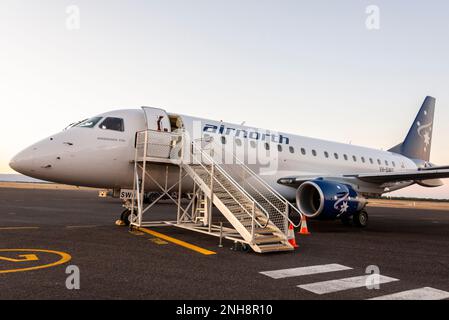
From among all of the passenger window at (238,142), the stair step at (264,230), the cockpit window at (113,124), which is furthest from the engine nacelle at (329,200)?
the cockpit window at (113,124)

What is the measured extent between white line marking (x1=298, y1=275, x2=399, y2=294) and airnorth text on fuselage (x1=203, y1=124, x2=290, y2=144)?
28.3 feet

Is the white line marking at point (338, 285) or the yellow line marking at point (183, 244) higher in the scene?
the white line marking at point (338, 285)

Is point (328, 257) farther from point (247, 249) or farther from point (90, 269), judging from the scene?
point (90, 269)

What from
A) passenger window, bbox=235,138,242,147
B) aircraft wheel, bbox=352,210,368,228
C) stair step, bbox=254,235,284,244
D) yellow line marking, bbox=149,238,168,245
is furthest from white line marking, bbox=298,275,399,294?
aircraft wheel, bbox=352,210,368,228

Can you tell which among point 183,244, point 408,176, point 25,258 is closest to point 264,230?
point 183,244

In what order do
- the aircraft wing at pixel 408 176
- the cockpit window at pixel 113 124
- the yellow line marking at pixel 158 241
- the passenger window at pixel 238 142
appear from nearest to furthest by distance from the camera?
the yellow line marking at pixel 158 241 < the cockpit window at pixel 113 124 < the aircraft wing at pixel 408 176 < the passenger window at pixel 238 142

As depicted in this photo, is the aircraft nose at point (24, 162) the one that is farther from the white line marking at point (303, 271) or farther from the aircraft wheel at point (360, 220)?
the aircraft wheel at point (360, 220)

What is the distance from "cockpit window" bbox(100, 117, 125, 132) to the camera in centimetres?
1158

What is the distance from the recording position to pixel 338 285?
5520 mm

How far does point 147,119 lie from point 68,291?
7942 mm

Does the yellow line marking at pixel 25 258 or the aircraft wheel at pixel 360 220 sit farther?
the aircraft wheel at pixel 360 220

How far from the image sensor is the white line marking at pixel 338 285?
17.2ft

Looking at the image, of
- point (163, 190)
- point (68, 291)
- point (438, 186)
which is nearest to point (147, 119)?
point (163, 190)

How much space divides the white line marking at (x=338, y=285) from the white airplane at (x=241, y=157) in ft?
21.3
